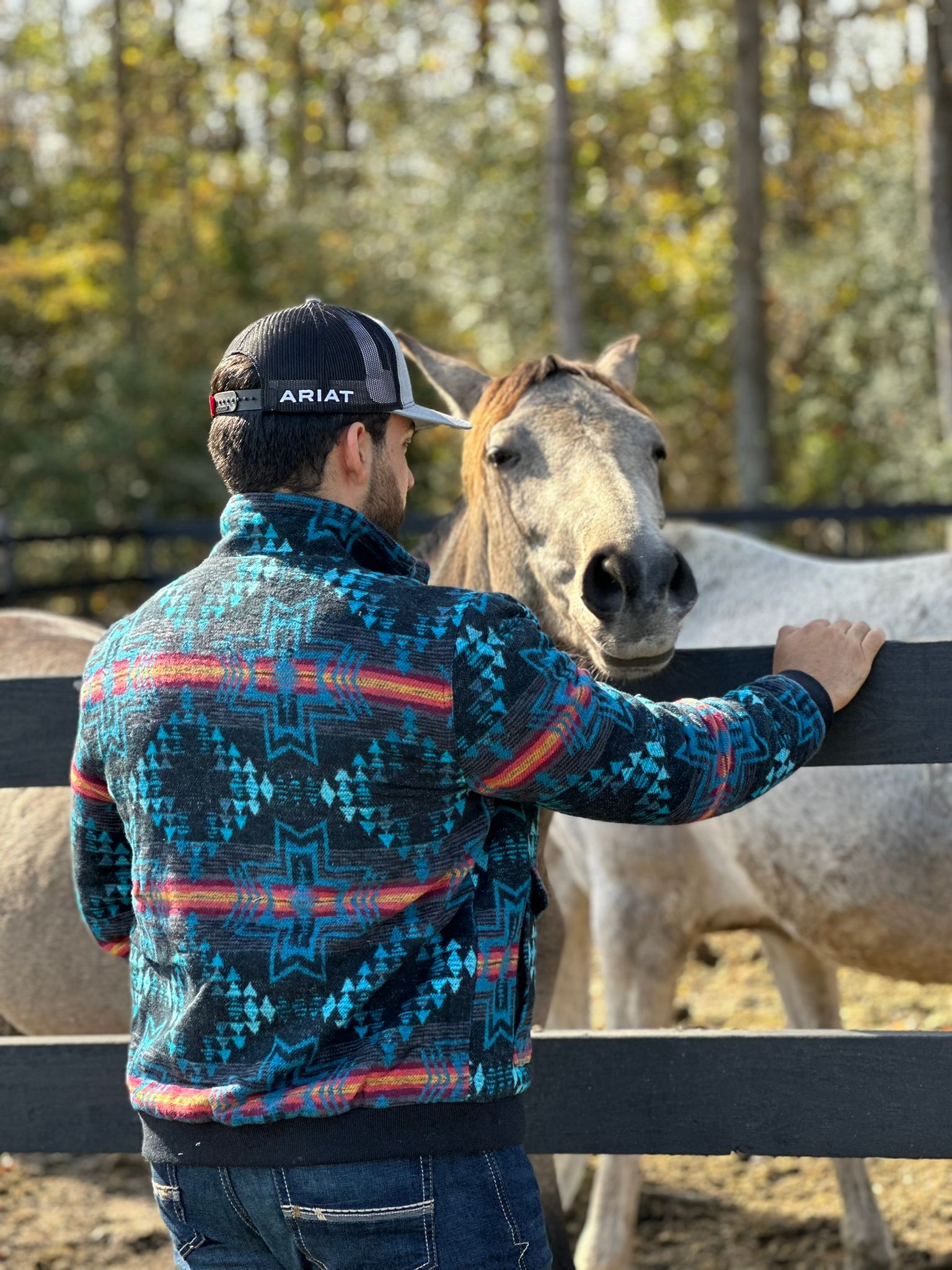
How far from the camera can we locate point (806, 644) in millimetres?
1942

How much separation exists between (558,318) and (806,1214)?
11968 millimetres

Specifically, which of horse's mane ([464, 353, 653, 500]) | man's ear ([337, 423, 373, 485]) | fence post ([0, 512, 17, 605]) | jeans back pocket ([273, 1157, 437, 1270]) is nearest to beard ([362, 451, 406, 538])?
man's ear ([337, 423, 373, 485])

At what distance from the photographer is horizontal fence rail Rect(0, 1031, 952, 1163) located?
221cm

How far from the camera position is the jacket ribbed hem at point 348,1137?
60.5 inches

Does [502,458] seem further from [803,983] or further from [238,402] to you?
[803,983]

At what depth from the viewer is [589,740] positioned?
1543 millimetres

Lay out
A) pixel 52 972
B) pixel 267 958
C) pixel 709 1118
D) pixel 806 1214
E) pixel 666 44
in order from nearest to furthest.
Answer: pixel 267 958, pixel 709 1118, pixel 52 972, pixel 806 1214, pixel 666 44

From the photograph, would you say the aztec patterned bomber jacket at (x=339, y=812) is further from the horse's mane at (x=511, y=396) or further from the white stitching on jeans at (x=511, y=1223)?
the horse's mane at (x=511, y=396)

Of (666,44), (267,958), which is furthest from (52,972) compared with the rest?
(666,44)

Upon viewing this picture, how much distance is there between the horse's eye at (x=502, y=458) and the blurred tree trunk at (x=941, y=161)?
1001 cm

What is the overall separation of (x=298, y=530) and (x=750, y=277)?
46.4 ft

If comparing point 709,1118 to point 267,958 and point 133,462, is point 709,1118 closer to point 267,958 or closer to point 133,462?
point 267,958

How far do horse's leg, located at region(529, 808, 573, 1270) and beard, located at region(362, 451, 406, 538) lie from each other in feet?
2.19

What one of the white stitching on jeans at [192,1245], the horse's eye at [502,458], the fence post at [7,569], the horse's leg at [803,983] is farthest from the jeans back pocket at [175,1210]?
the fence post at [7,569]
